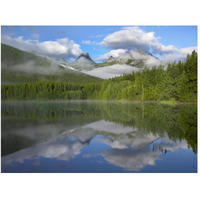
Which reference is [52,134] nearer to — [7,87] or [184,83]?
[184,83]

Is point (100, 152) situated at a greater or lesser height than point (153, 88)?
lesser

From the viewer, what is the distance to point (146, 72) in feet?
198

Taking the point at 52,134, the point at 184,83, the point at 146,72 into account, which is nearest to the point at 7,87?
the point at 146,72

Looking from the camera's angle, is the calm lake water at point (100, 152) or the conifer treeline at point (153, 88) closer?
the calm lake water at point (100, 152)

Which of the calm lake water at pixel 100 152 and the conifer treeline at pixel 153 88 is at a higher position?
the conifer treeline at pixel 153 88

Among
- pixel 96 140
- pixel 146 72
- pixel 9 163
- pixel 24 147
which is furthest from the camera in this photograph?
pixel 146 72

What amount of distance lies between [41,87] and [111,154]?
12962 centimetres

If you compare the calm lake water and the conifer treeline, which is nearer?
the calm lake water

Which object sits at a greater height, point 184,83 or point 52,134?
point 184,83

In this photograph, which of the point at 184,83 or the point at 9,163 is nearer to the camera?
the point at 9,163

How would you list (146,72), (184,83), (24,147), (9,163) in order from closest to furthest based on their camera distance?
(9,163) < (24,147) < (184,83) < (146,72)

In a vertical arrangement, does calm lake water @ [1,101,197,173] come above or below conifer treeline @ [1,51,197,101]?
below

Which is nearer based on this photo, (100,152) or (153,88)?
(100,152)

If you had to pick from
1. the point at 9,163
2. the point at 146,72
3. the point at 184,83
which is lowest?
the point at 9,163
